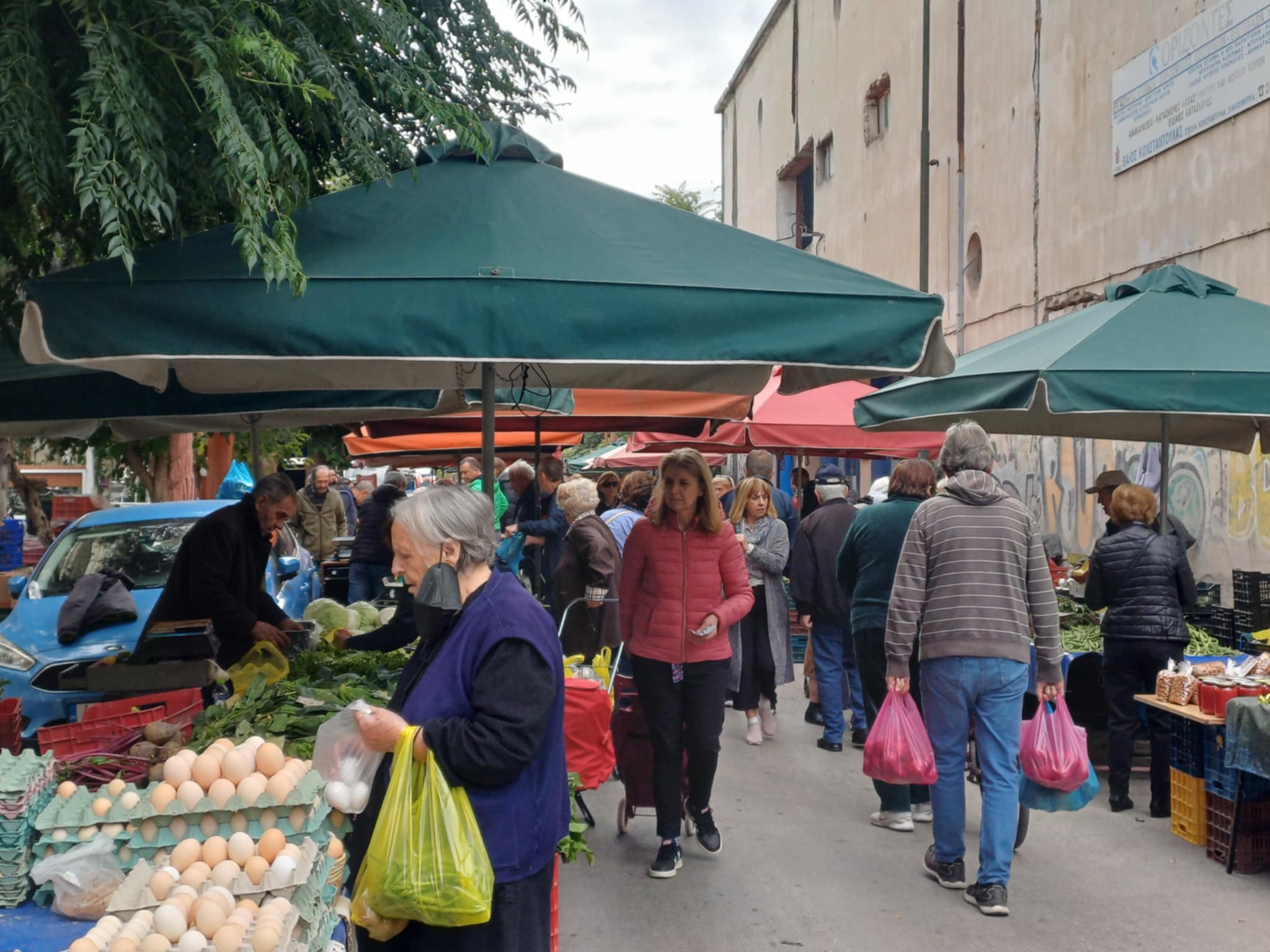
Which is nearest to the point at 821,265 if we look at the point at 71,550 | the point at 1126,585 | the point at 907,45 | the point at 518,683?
the point at 518,683

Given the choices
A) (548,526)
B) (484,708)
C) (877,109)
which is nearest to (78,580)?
(548,526)

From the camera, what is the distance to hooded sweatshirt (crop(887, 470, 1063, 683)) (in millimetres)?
5527

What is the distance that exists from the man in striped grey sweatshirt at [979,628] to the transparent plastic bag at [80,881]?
11.4ft

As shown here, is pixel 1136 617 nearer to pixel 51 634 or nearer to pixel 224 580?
pixel 224 580

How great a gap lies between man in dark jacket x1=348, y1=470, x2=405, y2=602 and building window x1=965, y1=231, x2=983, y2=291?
10076 mm

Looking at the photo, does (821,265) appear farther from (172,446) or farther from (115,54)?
(172,446)

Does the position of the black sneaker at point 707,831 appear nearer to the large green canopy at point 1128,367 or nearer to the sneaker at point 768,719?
the large green canopy at point 1128,367

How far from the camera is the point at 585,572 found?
8641 millimetres

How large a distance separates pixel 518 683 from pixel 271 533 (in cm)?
410

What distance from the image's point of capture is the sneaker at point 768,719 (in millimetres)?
9539

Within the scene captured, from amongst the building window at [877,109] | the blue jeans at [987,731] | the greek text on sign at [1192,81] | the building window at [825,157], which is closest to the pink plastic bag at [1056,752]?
the blue jeans at [987,731]

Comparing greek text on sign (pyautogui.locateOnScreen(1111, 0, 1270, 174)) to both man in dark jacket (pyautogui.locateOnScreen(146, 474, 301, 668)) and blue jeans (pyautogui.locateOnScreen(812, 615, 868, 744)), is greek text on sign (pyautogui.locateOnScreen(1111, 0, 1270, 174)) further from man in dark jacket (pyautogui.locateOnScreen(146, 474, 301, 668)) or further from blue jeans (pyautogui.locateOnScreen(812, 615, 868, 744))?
man in dark jacket (pyautogui.locateOnScreen(146, 474, 301, 668))

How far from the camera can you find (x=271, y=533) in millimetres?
6852

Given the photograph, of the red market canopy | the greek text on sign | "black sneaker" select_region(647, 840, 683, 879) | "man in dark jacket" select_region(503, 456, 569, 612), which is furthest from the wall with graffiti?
"black sneaker" select_region(647, 840, 683, 879)
